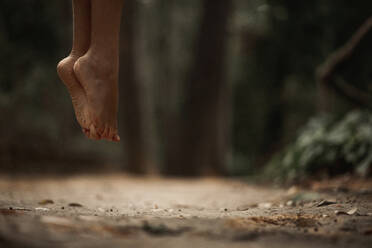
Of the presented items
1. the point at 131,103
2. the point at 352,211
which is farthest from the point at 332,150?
the point at 131,103

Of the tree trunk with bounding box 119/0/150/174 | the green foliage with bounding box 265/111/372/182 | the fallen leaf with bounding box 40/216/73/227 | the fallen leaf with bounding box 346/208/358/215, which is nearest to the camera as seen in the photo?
the fallen leaf with bounding box 40/216/73/227

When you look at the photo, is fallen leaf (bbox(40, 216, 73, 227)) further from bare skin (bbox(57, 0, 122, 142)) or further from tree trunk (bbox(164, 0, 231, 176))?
tree trunk (bbox(164, 0, 231, 176))

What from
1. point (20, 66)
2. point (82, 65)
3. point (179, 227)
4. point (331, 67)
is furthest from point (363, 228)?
point (20, 66)

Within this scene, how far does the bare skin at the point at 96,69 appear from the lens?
2.33m

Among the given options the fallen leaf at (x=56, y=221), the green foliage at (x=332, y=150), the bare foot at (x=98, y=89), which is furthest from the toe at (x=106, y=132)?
the green foliage at (x=332, y=150)

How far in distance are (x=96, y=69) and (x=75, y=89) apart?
21 cm

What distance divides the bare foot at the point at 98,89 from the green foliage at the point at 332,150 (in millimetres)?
2690

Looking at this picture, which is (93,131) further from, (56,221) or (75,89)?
(56,221)

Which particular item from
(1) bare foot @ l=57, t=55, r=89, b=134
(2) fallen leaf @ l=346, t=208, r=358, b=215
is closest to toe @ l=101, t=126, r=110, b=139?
(1) bare foot @ l=57, t=55, r=89, b=134

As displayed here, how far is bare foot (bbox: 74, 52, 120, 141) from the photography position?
2.34m

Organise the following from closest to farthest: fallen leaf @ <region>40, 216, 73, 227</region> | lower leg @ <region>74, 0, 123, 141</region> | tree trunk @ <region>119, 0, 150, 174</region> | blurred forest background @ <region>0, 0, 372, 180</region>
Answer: fallen leaf @ <region>40, 216, 73, 227</region>
lower leg @ <region>74, 0, 123, 141</region>
blurred forest background @ <region>0, 0, 372, 180</region>
tree trunk @ <region>119, 0, 150, 174</region>

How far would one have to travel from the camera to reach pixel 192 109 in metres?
7.37

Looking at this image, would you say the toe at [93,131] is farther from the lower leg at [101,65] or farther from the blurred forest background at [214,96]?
the blurred forest background at [214,96]

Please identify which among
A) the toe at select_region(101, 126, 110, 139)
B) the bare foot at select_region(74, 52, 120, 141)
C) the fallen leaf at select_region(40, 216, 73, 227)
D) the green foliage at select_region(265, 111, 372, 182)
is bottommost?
the green foliage at select_region(265, 111, 372, 182)
